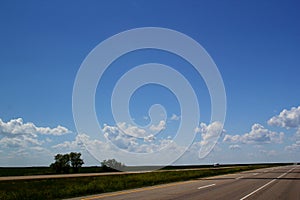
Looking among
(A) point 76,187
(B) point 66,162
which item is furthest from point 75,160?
(A) point 76,187

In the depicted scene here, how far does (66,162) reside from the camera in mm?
101562

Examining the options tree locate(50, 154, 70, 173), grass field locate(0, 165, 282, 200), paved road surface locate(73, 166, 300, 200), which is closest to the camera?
paved road surface locate(73, 166, 300, 200)

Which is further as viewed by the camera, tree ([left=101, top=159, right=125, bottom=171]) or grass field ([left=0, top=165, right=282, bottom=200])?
tree ([left=101, top=159, right=125, bottom=171])

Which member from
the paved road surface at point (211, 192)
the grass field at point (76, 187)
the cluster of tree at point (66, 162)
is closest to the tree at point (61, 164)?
the cluster of tree at point (66, 162)

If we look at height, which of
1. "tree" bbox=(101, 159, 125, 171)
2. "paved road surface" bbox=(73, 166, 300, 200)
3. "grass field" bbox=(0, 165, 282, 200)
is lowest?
"paved road surface" bbox=(73, 166, 300, 200)

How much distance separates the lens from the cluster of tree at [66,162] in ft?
329

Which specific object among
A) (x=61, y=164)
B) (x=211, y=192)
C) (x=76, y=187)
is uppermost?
(x=61, y=164)

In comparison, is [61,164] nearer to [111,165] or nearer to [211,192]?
[111,165]

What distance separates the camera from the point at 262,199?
586 inches

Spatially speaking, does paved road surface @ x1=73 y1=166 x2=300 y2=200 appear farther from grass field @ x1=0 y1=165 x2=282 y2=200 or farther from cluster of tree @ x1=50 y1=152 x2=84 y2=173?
cluster of tree @ x1=50 y1=152 x2=84 y2=173

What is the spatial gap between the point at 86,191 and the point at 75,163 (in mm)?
88326

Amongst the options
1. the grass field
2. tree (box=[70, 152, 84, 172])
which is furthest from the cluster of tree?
the grass field

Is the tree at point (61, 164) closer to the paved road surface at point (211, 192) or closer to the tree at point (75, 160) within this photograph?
the tree at point (75, 160)

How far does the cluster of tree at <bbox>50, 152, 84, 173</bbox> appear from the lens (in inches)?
3944
